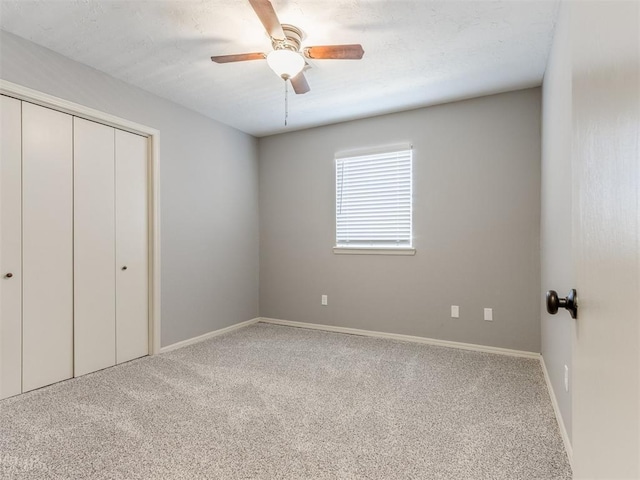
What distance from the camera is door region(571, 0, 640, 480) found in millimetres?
428

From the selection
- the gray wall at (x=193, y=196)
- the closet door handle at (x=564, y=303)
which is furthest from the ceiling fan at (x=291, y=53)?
the closet door handle at (x=564, y=303)

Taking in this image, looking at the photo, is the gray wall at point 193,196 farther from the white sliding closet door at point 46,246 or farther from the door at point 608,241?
the door at point 608,241

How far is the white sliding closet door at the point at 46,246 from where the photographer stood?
8.53 ft

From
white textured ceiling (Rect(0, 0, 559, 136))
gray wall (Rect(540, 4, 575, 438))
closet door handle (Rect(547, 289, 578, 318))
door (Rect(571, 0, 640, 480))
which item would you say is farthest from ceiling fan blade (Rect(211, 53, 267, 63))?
closet door handle (Rect(547, 289, 578, 318))

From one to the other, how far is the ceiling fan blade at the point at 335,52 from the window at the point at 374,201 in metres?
1.76

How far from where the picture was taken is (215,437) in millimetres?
1983

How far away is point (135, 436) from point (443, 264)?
9.84 ft

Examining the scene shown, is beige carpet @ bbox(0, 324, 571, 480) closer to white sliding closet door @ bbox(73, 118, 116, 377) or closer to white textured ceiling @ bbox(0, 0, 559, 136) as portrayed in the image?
white sliding closet door @ bbox(73, 118, 116, 377)

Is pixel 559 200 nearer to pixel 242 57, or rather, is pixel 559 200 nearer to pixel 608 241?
pixel 608 241

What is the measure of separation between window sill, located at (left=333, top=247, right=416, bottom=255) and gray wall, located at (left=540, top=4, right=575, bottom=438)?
1322 millimetres

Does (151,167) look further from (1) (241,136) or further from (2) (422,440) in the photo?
(2) (422,440)

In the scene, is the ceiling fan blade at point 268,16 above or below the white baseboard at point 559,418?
above

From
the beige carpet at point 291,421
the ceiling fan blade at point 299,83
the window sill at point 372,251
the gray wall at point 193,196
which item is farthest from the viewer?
the window sill at point 372,251

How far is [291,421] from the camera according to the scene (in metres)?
2.16
